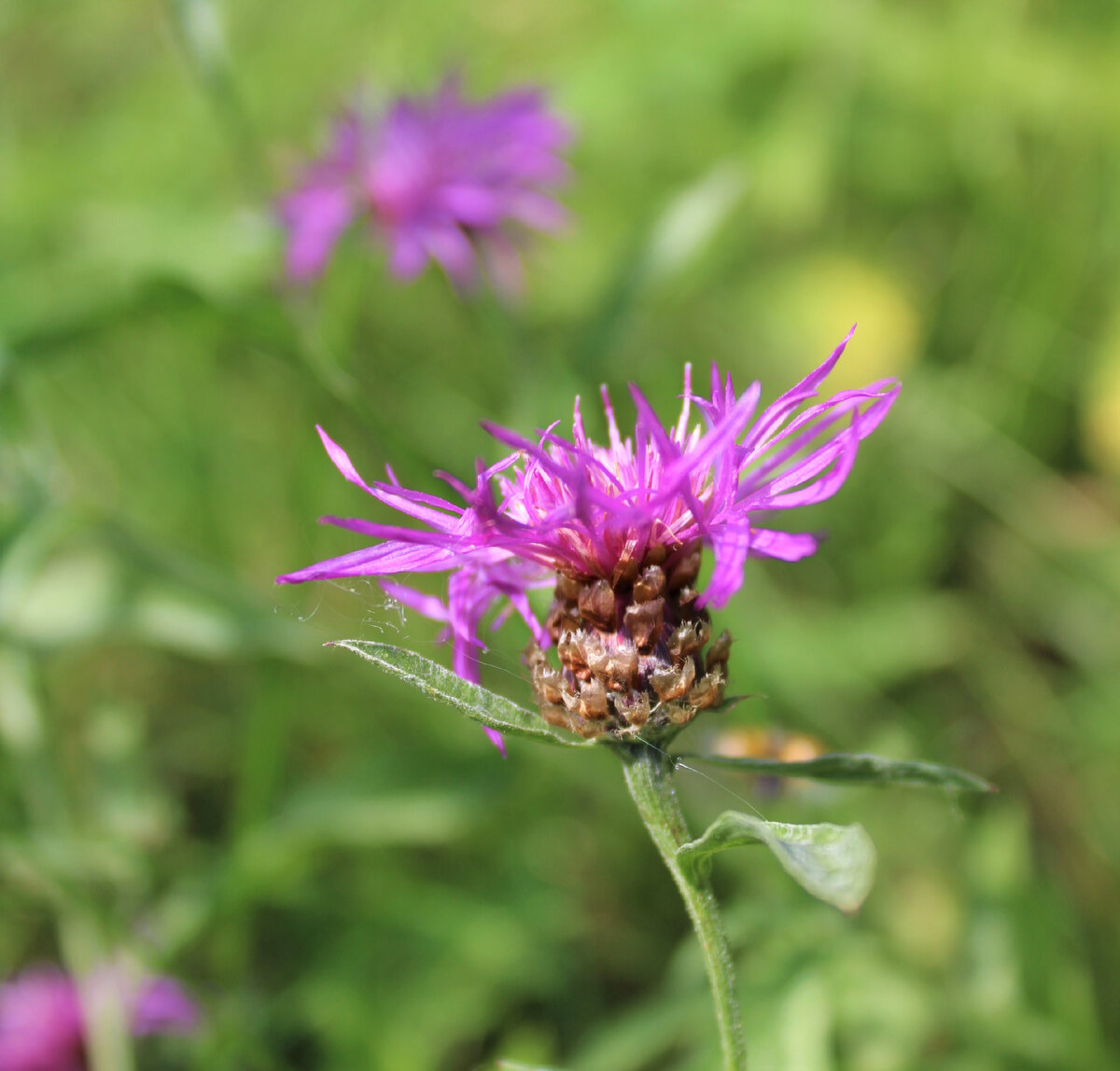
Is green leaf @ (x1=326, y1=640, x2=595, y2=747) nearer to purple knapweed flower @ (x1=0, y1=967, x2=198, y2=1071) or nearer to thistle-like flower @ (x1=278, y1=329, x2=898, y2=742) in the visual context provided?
thistle-like flower @ (x1=278, y1=329, x2=898, y2=742)

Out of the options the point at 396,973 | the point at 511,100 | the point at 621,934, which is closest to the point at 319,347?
the point at 511,100

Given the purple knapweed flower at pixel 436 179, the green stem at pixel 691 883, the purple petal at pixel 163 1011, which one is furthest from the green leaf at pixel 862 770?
the purple knapweed flower at pixel 436 179

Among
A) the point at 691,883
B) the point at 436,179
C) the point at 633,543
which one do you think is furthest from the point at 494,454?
the point at 691,883

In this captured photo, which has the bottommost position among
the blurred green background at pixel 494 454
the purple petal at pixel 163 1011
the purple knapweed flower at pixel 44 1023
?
the purple knapweed flower at pixel 44 1023

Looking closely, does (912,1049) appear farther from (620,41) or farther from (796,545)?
(620,41)

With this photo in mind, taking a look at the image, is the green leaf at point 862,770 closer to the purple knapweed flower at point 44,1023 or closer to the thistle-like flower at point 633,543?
the thistle-like flower at point 633,543

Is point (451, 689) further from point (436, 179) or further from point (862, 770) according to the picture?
point (436, 179)

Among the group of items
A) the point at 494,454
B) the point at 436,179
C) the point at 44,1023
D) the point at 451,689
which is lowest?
the point at 44,1023
